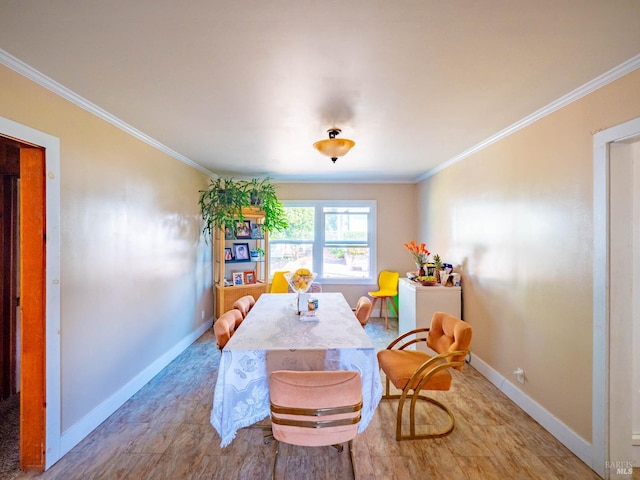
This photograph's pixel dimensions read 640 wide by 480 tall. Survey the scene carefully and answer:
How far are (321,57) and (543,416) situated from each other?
118 inches

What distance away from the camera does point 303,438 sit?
1.57 m

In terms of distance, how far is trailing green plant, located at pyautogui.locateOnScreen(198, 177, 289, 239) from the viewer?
439 centimetres

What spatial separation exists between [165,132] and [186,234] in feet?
4.92

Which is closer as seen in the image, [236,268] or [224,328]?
[224,328]

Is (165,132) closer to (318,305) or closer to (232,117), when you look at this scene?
(232,117)

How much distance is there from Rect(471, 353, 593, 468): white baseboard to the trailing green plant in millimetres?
3397

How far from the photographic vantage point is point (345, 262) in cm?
551

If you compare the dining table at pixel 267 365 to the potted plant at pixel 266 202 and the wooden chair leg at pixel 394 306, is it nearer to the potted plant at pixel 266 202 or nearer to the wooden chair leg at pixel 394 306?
the potted plant at pixel 266 202

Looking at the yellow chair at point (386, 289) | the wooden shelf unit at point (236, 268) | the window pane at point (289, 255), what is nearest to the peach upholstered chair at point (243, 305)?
the wooden shelf unit at point (236, 268)

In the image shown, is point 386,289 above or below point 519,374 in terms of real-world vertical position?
above

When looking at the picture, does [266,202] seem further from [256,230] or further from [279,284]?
[279,284]

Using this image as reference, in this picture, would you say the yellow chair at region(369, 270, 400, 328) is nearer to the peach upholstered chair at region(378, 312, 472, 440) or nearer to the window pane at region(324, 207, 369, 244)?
the window pane at region(324, 207, 369, 244)

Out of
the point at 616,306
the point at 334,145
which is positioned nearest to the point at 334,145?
the point at 334,145

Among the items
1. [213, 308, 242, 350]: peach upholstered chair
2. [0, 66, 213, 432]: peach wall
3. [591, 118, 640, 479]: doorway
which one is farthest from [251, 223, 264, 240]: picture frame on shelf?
[591, 118, 640, 479]: doorway
